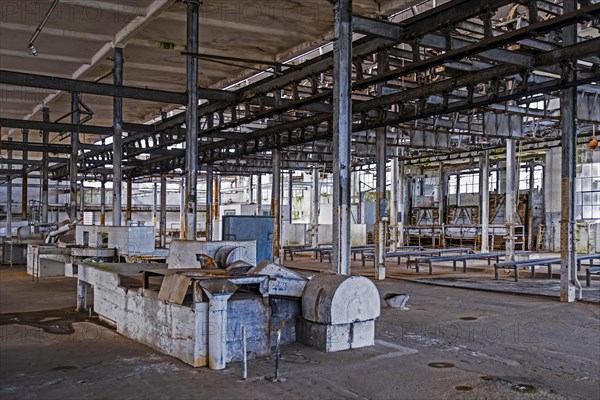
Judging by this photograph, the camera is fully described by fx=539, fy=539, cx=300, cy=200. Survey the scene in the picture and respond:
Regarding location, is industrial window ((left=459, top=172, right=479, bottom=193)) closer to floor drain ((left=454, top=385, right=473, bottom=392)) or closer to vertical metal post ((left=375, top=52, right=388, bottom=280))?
vertical metal post ((left=375, top=52, right=388, bottom=280))

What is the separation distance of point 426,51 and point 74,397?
10.9 meters

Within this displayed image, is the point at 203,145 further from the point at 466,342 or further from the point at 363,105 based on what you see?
the point at 466,342

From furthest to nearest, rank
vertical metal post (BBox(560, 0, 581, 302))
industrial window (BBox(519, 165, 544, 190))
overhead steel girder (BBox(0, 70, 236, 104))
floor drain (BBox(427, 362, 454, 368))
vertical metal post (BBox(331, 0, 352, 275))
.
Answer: industrial window (BBox(519, 165, 544, 190)), overhead steel girder (BBox(0, 70, 236, 104)), vertical metal post (BBox(560, 0, 581, 302)), vertical metal post (BBox(331, 0, 352, 275)), floor drain (BBox(427, 362, 454, 368))

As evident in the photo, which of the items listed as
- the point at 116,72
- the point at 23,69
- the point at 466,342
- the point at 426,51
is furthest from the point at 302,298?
the point at 23,69

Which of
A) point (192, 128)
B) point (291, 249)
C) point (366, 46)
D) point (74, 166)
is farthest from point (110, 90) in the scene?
point (291, 249)

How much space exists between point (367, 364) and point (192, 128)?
265 inches

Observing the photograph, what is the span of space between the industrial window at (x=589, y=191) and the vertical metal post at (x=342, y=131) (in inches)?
829

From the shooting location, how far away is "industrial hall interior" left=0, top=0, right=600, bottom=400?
19.4 feet

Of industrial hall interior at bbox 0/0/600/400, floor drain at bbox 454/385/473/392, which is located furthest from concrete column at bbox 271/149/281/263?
floor drain at bbox 454/385/473/392

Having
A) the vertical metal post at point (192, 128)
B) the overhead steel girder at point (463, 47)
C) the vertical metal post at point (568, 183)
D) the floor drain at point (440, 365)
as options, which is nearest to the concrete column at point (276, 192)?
the vertical metal post at point (192, 128)

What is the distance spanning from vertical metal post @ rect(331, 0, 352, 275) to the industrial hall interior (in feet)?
0.09

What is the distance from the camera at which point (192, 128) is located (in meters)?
11.1

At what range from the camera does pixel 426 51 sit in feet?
42.5

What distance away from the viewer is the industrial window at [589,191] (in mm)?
24812
